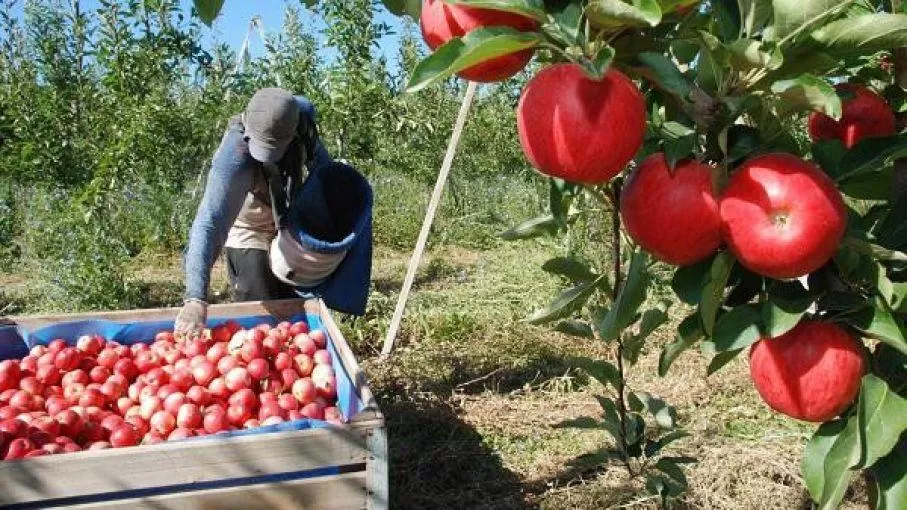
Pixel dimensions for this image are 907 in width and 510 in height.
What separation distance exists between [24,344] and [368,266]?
124 centimetres

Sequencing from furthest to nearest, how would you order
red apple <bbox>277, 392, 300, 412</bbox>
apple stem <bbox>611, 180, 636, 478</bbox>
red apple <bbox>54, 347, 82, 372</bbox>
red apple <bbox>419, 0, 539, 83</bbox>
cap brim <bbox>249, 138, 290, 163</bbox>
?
cap brim <bbox>249, 138, 290, 163</bbox> → red apple <bbox>54, 347, 82, 372</bbox> → red apple <bbox>277, 392, 300, 412</bbox> → apple stem <bbox>611, 180, 636, 478</bbox> → red apple <bbox>419, 0, 539, 83</bbox>

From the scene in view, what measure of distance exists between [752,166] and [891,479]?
40 cm

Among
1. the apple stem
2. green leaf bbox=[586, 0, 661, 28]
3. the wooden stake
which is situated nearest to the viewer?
green leaf bbox=[586, 0, 661, 28]

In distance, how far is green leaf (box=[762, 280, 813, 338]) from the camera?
2.63 feet

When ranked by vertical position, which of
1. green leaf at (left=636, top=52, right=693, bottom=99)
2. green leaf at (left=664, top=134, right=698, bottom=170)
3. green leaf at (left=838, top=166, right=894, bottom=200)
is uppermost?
green leaf at (left=636, top=52, right=693, bottom=99)

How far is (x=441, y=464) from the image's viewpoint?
121 inches

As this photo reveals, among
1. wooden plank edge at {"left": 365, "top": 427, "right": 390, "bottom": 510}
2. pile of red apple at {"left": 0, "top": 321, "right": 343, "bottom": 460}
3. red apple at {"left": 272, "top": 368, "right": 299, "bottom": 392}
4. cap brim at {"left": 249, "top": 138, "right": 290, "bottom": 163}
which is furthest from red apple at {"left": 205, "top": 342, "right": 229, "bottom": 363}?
wooden plank edge at {"left": 365, "top": 427, "right": 390, "bottom": 510}

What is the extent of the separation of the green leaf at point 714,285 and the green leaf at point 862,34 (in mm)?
217

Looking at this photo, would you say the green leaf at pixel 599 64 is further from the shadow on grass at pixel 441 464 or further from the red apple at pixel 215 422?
the shadow on grass at pixel 441 464

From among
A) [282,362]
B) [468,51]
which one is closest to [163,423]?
[282,362]

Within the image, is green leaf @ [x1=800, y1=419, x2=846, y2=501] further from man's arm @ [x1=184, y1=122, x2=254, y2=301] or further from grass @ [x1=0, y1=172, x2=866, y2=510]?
man's arm @ [x1=184, y1=122, x2=254, y2=301]

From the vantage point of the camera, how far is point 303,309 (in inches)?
118

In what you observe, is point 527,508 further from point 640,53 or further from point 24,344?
point 640,53

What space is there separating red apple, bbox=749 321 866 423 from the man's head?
7.06 feet
